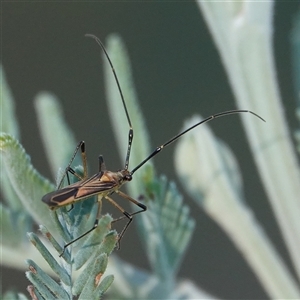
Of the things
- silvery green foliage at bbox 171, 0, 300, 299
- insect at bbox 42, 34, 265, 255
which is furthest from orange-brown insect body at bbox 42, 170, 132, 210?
silvery green foliage at bbox 171, 0, 300, 299

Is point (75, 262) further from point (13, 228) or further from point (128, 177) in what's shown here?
point (128, 177)

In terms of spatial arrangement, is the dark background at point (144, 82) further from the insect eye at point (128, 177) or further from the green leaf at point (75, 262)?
the green leaf at point (75, 262)

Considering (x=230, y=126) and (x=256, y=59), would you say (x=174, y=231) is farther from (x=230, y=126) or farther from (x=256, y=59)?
(x=230, y=126)

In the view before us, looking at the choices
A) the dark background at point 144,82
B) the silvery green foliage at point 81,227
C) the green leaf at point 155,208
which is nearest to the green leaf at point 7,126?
the silvery green foliage at point 81,227

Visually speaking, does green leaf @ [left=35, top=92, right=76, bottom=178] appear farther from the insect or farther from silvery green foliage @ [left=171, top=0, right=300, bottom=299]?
silvery green foliage @ [left=171, top=0, right=300, bottom=299]

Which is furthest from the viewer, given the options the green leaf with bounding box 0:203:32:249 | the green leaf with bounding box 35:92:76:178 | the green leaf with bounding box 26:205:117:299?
the green leaf with bounding box 35:92:76:178

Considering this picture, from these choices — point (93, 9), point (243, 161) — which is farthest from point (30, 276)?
point (93, 9)

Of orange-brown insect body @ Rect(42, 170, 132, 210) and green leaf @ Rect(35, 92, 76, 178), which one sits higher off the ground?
green leaf @ Rect(35, 92, 76, 178)

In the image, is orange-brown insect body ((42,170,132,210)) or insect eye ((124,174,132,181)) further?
insect eye ((124,174,132,181))

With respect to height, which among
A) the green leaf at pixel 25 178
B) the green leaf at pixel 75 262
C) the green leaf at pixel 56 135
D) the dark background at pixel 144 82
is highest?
the dark background at pixel 144 82

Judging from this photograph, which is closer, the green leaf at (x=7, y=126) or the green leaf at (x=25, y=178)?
the green leaf at (x=25, y=178)
